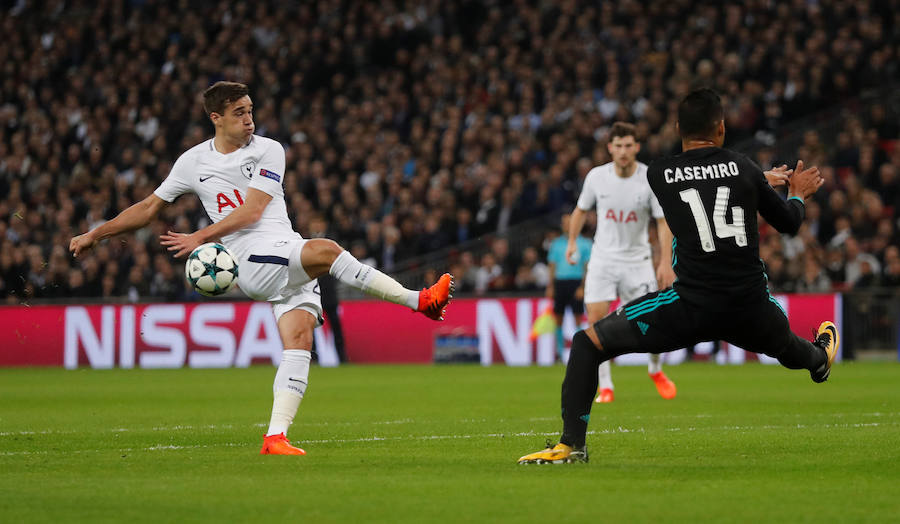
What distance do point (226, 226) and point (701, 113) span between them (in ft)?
9.44

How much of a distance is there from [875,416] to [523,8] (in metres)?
18.5

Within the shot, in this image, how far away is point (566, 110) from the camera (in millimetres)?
24750

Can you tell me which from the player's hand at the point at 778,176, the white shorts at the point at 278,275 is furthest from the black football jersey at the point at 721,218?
the white shorts at the point at 278,275

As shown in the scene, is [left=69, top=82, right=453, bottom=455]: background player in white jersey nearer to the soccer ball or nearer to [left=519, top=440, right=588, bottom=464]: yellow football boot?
the soccer ball

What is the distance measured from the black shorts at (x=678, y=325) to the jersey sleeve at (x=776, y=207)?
426mm

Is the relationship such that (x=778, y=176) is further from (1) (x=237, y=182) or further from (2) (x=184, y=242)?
(2) (x=184, y=242)

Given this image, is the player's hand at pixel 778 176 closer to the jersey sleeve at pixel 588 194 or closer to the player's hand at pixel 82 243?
the player's hand at pixel 82 243

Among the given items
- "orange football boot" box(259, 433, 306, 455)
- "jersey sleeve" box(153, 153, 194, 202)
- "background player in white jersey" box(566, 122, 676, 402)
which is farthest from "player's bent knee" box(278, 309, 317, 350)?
"background player in white jersey" box(566, 122, 676, 402)

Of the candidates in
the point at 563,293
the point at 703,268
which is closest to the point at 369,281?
the point at 703,268

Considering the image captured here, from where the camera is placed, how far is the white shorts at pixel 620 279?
510 inches

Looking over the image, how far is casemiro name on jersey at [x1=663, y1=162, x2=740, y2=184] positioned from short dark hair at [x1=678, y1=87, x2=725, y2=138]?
0.23 metres

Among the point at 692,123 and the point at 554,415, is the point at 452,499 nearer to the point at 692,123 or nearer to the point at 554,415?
the point at 692,123

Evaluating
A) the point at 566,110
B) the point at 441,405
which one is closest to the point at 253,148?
the point at 441,405

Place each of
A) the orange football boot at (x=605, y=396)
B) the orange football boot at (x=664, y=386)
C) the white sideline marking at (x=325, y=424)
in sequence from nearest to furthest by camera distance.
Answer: the white sideline marking at (x=325, y=424) < the orange football boot at (x=605, y=396) < the orange football boot at (x=664, y=386)
